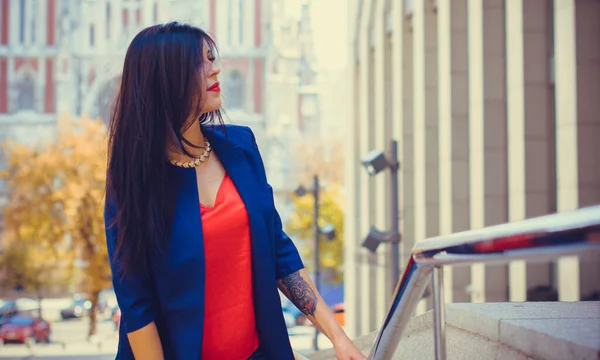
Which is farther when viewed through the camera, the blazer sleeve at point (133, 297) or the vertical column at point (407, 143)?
the vertical column at point (407, 143)

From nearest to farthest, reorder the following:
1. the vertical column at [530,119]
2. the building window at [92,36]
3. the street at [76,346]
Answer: the vertical column at [530,119] → the street at [76,346] → the building window at [92,36]

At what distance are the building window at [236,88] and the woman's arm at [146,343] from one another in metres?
69.3

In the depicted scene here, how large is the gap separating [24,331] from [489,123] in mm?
28261

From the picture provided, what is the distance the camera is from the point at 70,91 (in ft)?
235

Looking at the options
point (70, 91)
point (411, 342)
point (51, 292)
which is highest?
point (70, 91)

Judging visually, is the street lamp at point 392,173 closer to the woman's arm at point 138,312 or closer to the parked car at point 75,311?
the woman's arm at point 138,312

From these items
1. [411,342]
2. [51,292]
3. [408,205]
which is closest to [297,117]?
[51,292]

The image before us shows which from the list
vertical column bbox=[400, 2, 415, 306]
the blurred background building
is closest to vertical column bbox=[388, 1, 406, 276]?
vertical column bbox=[400, 2, 415, 306]

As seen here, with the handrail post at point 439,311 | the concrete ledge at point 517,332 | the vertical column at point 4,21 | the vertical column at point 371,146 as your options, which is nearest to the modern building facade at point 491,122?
the vertical column at point 371,146

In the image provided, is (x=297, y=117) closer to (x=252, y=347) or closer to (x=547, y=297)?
(x=547, y=297)

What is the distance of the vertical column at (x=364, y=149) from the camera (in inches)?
1137

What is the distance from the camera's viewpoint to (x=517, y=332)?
3.22m

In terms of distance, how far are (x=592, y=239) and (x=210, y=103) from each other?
4.91ft

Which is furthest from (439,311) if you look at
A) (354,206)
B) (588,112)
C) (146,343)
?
(354,206)
